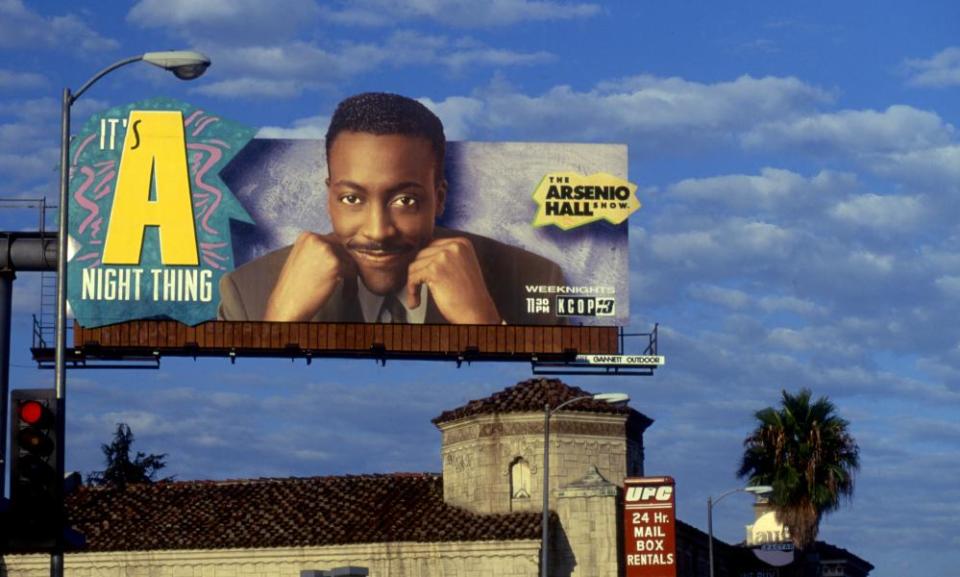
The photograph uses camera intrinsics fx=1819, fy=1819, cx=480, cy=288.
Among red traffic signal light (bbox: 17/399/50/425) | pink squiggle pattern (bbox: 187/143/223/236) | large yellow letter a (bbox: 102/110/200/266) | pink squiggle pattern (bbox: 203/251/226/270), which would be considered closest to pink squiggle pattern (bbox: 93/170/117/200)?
large yellow letter a (bbox: 102/110/200/266)

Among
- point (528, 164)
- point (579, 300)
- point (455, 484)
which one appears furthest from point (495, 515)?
point (528, 164)

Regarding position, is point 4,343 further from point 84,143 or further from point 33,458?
point 33,458

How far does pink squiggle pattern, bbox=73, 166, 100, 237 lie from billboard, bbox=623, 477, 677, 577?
61.3 ft

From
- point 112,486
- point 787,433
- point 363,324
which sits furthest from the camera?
point 787,433

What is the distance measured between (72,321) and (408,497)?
1226 cm

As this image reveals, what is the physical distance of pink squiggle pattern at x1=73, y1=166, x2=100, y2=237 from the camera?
189 feet

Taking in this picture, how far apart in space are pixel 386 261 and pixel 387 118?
5017 millimetres

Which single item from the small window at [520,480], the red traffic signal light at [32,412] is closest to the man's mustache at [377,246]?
the small window at [520,480]

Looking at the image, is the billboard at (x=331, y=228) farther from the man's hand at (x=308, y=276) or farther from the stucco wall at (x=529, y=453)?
the stucco wall at (x=529, y=453)

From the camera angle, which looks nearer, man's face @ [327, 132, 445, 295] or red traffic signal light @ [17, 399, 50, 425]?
red traffic signal light @ [17, 399, 50, 425]

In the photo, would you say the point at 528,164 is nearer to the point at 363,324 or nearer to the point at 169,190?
the point at 363,324

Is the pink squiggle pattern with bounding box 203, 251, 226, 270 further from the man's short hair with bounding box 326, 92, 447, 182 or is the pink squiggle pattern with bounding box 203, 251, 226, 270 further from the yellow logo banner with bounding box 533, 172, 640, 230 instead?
the yellow logo banner with bounding box 533, 172, 640, 230

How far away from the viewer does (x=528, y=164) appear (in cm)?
5878

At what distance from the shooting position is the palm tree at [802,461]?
216 feet
